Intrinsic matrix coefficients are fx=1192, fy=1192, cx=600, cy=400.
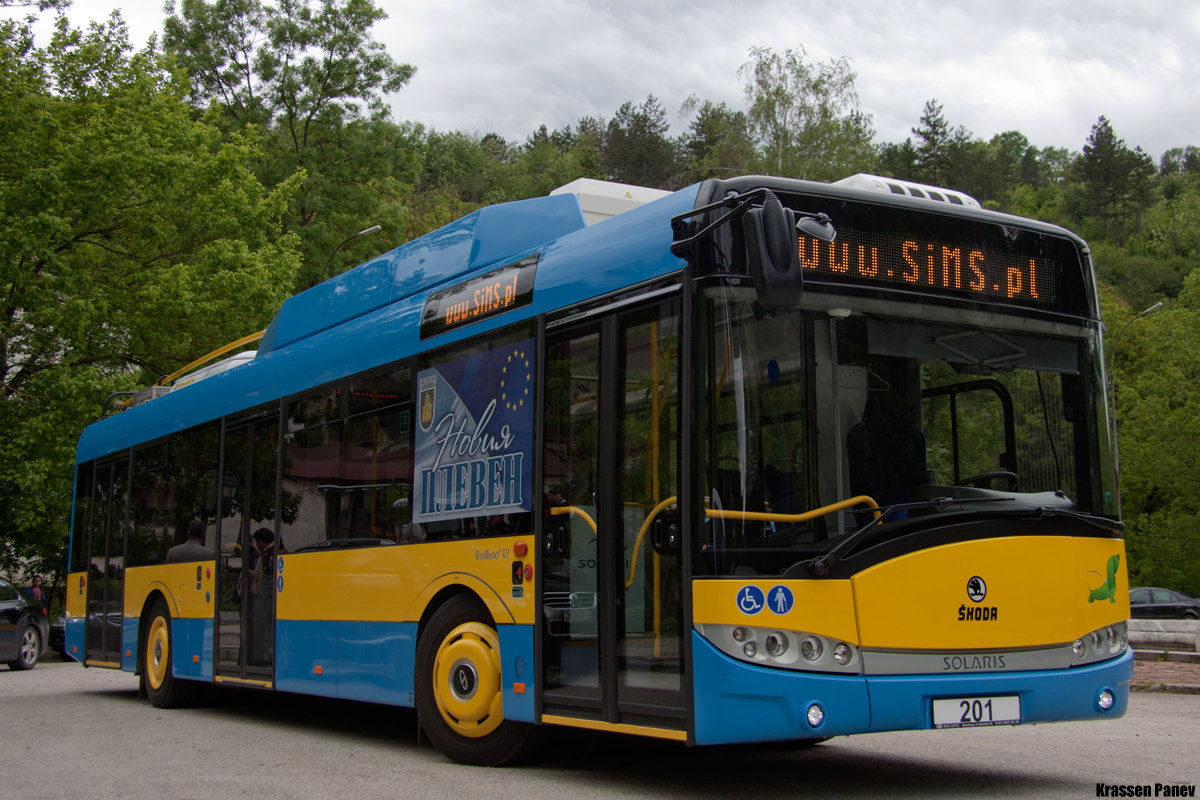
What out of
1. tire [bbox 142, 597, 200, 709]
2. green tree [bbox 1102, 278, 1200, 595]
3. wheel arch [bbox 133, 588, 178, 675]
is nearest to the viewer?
tire [bbox 142, 597, 200, 709]

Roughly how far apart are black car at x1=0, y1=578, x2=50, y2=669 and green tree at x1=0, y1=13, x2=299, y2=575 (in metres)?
1.69

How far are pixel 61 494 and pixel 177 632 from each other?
41.9 feet

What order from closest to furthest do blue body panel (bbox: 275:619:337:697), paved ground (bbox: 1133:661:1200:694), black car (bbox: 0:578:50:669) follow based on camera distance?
blue body panel (bbox: 275:619:337:697) < paved ground (bbox: 1133:661:1200:694) < black car (bbox: 0:578:50:669)

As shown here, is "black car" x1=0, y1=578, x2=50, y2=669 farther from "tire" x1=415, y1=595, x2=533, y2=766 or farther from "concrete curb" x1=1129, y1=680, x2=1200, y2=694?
"concrete curb" x1=1129, y1=680, x2=1200, y2=694

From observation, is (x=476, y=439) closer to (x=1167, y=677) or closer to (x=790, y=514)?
(x=790, y=514)

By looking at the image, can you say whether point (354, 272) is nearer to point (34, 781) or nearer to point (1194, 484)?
point (34, 781)

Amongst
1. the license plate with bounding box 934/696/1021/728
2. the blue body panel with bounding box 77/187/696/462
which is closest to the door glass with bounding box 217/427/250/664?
the blue body panel with bounding box 77/187/696/462

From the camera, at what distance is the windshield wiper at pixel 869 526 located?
5496 millimetres

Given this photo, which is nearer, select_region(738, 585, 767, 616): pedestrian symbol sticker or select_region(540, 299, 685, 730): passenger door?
select_region(738, 585, 767, 616): pedestrian symbol sticker

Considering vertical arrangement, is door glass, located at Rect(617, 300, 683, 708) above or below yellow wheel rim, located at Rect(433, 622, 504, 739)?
above

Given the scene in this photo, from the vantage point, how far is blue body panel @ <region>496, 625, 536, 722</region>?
266 inches

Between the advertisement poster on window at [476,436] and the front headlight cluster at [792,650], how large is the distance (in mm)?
1896

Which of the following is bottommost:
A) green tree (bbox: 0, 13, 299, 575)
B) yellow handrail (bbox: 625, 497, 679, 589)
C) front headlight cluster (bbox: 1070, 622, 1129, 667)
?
front headlight cluster (bbox: 1070, 622, 1129, 667)

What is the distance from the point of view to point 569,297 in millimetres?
6902
